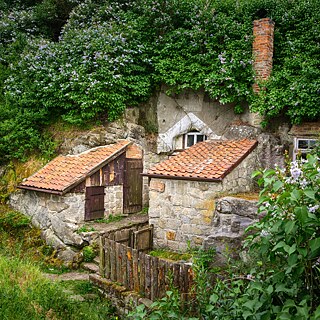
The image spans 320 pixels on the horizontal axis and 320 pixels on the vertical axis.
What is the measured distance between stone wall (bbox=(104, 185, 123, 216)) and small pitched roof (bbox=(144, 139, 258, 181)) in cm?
173

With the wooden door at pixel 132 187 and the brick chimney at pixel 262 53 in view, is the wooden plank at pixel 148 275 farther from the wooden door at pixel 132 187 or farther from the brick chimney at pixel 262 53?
the brick chimney at pixel 262 53

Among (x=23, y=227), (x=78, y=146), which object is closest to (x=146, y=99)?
(x=78, y=146)

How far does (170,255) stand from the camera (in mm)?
8906

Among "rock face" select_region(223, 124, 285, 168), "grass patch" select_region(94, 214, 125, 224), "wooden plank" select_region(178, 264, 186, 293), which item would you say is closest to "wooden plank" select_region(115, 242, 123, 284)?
"wooden plank" select_region(178, 264, 186, 293)

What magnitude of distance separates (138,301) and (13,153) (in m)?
7.36

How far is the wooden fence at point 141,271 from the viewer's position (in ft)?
18.6

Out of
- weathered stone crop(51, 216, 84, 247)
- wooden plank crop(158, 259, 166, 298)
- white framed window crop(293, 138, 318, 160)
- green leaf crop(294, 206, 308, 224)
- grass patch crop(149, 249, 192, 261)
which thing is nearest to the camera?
green leaf crop(294, 206, 308, 224)

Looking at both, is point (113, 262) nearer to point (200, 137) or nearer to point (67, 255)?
point (67, 255)

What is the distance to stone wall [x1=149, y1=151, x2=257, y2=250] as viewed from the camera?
877 cm

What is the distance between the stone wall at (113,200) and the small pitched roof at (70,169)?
935mm

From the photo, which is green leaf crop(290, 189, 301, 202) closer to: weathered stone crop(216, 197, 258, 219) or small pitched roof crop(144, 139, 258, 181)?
weathered stone crop(216, 197, 258, 219)

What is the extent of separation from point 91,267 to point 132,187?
10.8 feet

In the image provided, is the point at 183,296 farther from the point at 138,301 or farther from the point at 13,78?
the point at 13,78

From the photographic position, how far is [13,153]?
37.7 feet
